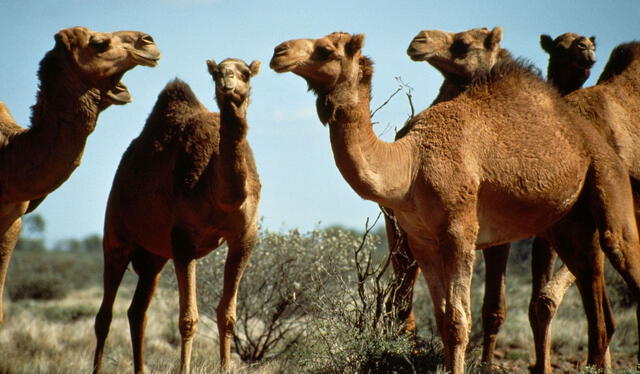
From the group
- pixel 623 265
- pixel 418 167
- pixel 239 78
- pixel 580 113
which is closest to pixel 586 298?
pixel 623 265

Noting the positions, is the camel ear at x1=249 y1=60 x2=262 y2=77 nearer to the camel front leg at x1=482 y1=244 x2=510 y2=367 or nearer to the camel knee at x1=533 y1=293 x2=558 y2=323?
the camel front leg at x1=482 y1=244 x2=510 y2=367

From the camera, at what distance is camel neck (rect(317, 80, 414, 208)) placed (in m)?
5.78

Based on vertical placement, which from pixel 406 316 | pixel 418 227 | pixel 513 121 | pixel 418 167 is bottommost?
pixel 406 316

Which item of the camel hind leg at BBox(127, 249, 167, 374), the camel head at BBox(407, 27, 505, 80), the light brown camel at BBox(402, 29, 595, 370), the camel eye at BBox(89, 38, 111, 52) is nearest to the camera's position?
the camel eye at BBox(89, 38, 111, 52)

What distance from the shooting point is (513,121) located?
22.0 ft

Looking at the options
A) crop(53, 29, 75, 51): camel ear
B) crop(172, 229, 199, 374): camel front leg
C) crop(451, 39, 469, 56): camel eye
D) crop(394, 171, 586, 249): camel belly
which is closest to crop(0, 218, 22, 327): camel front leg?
crop(172, 229, 199, 374): camel front leg

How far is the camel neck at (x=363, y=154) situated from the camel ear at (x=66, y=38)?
7.38 ft

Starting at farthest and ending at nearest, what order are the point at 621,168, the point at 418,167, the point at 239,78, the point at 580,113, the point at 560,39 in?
the point at 560,39, the point at 580,113, the point at 621,168, the point at 239,78, the point at 418,167

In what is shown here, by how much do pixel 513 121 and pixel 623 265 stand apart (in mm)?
1617

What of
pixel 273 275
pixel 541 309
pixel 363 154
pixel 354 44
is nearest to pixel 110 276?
pixel 273 275

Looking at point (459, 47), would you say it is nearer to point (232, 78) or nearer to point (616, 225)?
point (616, 225)

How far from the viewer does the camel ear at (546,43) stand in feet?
28.6

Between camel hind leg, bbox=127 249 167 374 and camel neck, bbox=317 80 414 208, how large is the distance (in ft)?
12.4

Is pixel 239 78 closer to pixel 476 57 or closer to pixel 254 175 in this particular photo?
pixel 254 175
